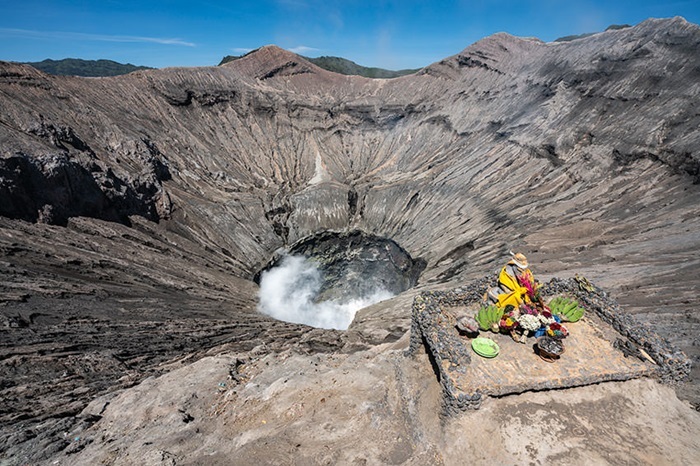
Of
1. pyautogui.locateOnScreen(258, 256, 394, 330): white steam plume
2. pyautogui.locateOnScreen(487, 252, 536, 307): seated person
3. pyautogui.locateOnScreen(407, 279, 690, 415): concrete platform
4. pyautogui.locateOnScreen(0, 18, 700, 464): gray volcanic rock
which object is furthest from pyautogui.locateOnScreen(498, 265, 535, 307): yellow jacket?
pyautogui.locateOnScreen(258, 256, 394, 330): white steam plume

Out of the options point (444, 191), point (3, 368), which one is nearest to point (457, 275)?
point (444, 191)

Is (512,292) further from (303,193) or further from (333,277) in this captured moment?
(303,193)

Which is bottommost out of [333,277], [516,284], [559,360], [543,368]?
[543,368]

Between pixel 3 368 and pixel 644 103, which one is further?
pixel 644 103

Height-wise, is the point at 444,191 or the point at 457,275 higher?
the point at 444,191

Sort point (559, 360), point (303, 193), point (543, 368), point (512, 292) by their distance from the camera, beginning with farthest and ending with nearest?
point (303, 193) → point (512, 292) → point (559, 360) → point (543, 368)

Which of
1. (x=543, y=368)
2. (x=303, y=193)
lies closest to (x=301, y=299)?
(x=303, y=193)

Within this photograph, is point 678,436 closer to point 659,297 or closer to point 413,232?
point 659,297

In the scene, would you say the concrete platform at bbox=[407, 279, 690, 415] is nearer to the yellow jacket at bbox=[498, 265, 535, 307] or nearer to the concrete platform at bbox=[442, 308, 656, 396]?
the concrete platform at bbox=[442, 308, 656, 396]
